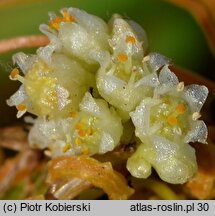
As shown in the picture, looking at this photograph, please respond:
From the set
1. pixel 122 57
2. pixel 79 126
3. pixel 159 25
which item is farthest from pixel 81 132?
pixel 159 25

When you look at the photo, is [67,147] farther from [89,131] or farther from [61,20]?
[61,20]

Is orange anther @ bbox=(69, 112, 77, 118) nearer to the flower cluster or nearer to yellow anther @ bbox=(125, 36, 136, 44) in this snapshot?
the flower cluster

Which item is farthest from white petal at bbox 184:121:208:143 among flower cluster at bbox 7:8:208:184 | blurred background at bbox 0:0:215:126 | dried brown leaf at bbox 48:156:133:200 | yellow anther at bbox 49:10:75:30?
blurred background at bbox 0:0:215:126

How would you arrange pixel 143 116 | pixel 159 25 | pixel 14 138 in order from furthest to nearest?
pixel 159 25 → pixel 14 138 → pixel 143 116

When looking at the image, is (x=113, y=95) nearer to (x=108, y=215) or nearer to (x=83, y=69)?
(x=83, y=69)

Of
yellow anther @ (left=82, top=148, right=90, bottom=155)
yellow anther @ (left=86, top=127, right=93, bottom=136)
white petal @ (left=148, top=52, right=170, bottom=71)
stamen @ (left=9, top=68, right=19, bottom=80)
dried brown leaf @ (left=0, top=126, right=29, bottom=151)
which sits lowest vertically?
dried brown leaf @ (left=0, top=126, right=29, bottom=151)

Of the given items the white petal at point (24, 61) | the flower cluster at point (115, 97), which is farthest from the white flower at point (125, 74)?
the white petal at point (24, 61)
